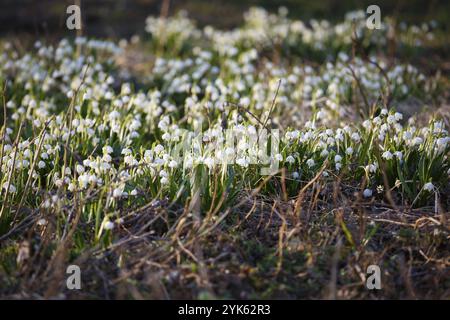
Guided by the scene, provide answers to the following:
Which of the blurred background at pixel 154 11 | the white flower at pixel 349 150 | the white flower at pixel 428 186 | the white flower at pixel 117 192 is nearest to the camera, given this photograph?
the white flower at pixel 117 192

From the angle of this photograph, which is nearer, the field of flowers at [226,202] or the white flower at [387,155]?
the field of flowers at [226,202]

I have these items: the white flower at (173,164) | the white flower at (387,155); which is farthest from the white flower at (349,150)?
the white flower at (173,164)

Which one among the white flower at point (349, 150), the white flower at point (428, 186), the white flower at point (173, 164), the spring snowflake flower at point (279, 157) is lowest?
the white flower at point (428, 186)

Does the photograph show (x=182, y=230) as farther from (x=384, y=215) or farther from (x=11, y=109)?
(x=11, y=109)

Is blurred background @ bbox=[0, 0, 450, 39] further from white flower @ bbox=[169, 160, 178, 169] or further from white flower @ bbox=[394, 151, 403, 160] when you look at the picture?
white flower @ bbox=[169, 160, 178, 169]

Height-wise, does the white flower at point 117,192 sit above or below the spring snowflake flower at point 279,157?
below

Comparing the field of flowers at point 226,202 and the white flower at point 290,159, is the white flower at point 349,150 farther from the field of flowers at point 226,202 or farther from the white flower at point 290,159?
the white flower at point 290,159

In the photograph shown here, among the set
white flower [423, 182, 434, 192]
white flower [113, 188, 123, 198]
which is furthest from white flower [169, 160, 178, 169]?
white flower [423, 182, 434, 192]
